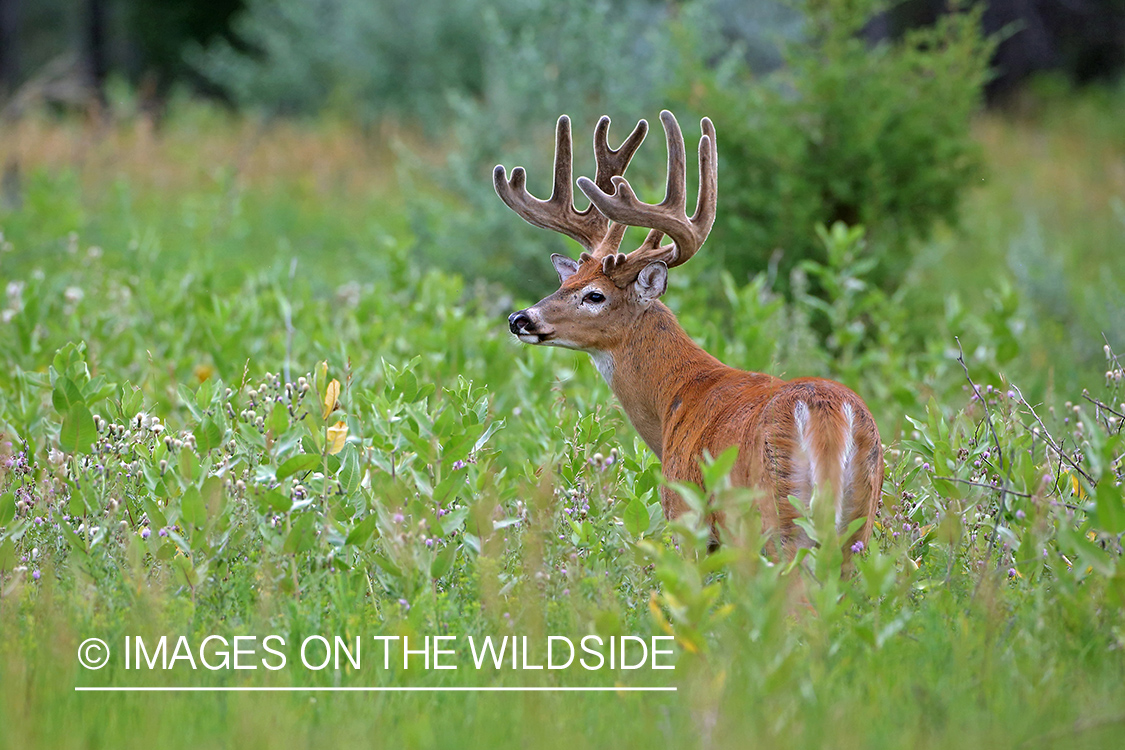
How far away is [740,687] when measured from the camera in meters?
2.83

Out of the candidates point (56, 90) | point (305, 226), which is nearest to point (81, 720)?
point (56, 90)

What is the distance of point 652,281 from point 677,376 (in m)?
0.39

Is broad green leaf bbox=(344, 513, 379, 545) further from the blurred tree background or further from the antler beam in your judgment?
the blurred tree background

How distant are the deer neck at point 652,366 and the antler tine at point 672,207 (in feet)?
0.75

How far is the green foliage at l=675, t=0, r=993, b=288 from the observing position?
8.05 m

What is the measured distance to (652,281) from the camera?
4562mm

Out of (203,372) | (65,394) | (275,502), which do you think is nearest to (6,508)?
(65,394)

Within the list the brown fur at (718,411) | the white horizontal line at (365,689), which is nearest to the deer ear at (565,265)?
the brown fur at (718,411)

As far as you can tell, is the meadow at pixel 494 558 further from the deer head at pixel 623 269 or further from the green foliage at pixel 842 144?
the green foliage at pixel 842 144

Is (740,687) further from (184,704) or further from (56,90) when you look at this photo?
(56,90)

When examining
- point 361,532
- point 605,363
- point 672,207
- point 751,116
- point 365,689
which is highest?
point 751,116

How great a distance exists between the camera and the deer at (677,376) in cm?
347

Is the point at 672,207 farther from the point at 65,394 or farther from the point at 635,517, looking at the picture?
the point at 65,394

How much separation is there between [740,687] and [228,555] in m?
1.57
